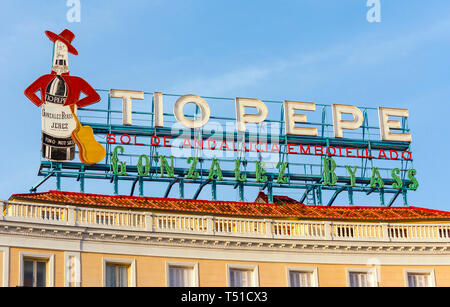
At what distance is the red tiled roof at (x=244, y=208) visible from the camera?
229ft

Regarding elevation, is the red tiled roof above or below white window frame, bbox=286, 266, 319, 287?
above

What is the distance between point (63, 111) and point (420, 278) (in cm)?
3223

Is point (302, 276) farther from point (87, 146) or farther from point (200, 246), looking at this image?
point (87, 146)

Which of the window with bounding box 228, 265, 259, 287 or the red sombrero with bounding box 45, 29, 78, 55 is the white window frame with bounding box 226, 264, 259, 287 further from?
the red sombrero with bounding box 45, 29, 78, 55

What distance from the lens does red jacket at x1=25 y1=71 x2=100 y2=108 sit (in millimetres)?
81000

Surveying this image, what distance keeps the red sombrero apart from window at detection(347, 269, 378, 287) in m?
32.1

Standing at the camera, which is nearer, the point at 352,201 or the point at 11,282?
the point at 11,282

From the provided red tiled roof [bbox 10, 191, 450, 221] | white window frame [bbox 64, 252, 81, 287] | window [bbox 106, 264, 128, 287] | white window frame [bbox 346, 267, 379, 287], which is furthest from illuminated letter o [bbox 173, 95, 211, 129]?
white window frame [bbox 64, 252, 81, 287]

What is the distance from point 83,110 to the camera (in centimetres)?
8394

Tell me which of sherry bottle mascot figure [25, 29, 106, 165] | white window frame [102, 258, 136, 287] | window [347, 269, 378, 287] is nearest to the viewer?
white window frame [102, 258, 136, 287]
